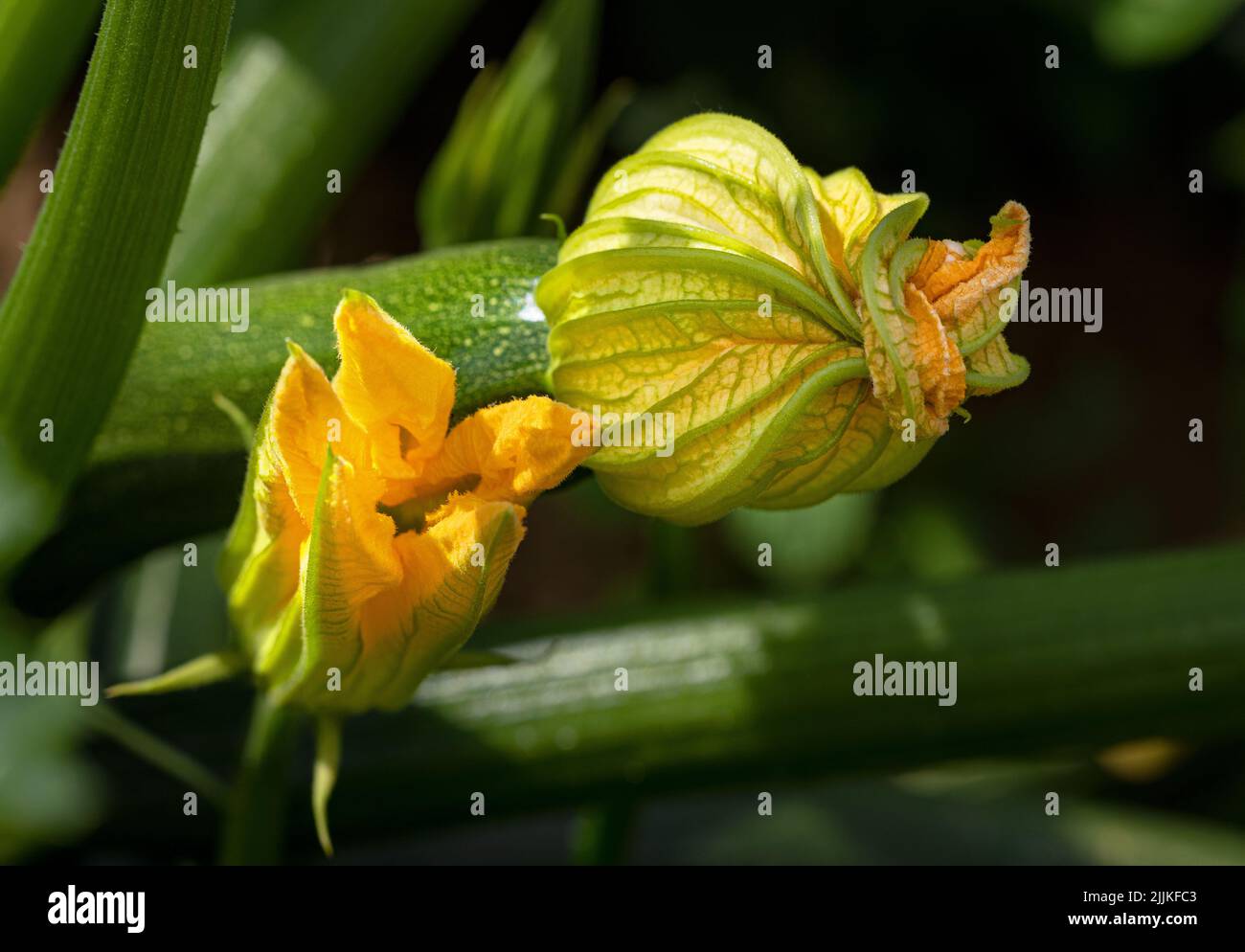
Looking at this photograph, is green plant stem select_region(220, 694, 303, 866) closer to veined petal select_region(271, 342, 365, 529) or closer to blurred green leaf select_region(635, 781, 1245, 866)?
veined petal select_region(271, 342, 365, 529)

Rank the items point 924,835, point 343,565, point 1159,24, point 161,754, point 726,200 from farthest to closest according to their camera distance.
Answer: point 1159,24
point 924,835
point 161,754
point 726,200
point 343,565

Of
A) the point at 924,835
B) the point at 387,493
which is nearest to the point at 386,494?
the point at 387,493

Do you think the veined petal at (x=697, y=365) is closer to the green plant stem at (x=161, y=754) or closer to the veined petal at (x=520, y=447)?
the veined petal at (x=520, y=447)

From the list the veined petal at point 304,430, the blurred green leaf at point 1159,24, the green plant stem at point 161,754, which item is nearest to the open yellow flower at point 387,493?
the veined petal at point 304,430

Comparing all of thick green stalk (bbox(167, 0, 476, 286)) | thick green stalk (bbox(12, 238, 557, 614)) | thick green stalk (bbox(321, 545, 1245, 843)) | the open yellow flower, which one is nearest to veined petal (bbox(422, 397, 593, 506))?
the open yellow flower

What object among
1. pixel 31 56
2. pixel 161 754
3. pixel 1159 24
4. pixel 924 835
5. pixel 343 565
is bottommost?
pixel 924 835

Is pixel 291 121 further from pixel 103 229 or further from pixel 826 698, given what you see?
pixel 826 698
